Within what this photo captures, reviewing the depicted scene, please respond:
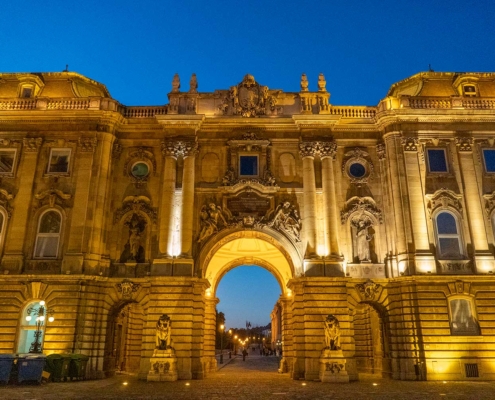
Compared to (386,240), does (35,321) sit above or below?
below

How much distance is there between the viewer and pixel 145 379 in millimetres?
24141

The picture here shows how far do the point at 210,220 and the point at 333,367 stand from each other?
35.8ft

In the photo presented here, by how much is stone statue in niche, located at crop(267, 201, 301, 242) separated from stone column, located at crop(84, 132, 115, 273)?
10307mm

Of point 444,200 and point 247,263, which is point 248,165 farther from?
point 444,200

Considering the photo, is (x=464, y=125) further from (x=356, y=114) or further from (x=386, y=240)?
(x=386, y=240)

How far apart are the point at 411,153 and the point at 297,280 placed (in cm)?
1078

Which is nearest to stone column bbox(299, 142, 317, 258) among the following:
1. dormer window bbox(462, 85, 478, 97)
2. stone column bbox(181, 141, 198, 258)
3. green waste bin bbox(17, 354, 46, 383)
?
stone column bbox(181, 141, 198, 258)

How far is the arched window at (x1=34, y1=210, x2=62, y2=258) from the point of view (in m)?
27.0

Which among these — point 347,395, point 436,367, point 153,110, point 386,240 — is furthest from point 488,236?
point 153,110

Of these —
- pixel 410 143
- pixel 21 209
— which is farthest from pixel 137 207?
pixel 410 143

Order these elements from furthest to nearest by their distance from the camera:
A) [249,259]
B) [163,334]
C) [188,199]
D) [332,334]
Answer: [249,259]
[188,199]
[163,334]
[332,334]

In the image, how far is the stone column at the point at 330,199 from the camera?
2688 centimetres

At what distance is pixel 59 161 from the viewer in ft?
94.9

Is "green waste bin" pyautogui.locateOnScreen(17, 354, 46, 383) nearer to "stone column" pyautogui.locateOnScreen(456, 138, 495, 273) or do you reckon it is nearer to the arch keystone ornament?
the arch keystone ornament
